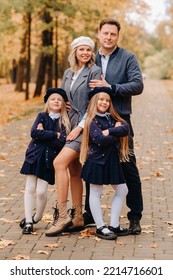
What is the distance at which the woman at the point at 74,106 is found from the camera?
7.42 m

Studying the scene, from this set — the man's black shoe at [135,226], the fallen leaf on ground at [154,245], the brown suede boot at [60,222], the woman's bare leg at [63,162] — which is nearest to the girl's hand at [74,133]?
the woman's bare leg at [63,162]

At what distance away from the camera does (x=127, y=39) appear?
6147cm

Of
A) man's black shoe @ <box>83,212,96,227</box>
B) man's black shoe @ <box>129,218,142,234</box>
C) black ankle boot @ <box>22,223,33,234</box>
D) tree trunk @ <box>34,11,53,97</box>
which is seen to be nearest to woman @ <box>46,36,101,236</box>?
black ankle boot @ <box>22,223,33,234</box>

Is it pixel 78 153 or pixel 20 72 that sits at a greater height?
pixel 78 153

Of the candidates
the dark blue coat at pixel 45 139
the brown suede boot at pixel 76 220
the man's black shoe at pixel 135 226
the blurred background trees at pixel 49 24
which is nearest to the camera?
the dark blue coat at pixel 45 139

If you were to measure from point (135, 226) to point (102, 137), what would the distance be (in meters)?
1.13

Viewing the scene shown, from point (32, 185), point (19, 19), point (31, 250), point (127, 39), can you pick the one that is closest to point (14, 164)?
point (32, 185)

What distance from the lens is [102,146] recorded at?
729cm

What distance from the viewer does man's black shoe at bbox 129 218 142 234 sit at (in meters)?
7.67

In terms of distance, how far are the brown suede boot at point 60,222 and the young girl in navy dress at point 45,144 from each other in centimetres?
25

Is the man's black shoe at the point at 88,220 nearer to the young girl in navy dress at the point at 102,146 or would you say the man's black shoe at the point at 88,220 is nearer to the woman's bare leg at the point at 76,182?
the woman's bare leg at the point at 76,182

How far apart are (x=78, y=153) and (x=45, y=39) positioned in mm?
28868

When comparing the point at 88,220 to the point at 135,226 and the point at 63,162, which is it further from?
the point at 63,162
